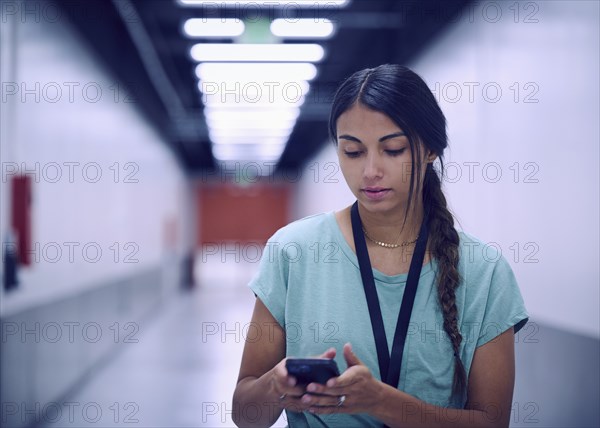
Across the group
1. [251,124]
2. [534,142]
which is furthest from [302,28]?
[251,124]

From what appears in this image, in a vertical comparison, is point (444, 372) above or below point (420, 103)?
below

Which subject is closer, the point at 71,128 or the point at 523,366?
the point at 523,366

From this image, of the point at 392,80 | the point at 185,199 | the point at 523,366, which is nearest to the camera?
the point at 392,80

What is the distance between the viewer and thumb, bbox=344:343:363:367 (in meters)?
1.39

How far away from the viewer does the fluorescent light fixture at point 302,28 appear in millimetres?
5699

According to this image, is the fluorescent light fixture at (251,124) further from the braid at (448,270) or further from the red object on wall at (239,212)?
the red object on wall at (239,212)

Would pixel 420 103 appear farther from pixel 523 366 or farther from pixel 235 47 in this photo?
pixel 235 47

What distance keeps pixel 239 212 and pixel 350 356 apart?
755 inches

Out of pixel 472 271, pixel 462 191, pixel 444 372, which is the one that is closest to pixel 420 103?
pixel 472 271

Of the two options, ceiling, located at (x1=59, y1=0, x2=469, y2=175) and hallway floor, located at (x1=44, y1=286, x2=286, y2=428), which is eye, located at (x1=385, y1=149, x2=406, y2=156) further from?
ceiling, located at (x1=59, y1=0, x2=469, y2=175)

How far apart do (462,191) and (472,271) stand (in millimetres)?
3307

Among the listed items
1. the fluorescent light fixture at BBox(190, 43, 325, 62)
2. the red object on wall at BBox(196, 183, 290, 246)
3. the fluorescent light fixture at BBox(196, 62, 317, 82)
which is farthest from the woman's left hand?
the red object on wall at BBox(196, 183, 290, 246)

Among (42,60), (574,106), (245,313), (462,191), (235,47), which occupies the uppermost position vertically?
(235,47)

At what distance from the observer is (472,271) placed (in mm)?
1574
